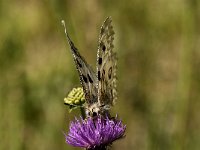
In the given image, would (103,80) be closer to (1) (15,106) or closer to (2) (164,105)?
(1) (15,106)

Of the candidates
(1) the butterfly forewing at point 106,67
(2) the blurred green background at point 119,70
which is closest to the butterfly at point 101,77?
(1) the butterfly forewing at point 106,67

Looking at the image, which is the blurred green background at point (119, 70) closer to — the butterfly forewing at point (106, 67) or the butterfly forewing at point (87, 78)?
the butterfly forewing at point (106, 67)

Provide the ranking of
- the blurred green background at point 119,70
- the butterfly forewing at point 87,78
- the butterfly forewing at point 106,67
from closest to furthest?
the butterfly forewing at point 87,78 < the butterfly forewing at point 106,67 < the blurred green background at point 119,70

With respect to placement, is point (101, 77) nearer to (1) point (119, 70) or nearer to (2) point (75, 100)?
(2) point (75, 100)

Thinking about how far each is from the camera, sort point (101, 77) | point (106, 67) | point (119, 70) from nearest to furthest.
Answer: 1. point (101, 77)
2. point (106, 67)
3. point (119, 70)

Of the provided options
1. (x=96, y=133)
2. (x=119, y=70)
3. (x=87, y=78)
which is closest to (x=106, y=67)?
(x=87, y=78)

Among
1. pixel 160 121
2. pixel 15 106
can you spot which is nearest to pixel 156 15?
pixel 160 121
